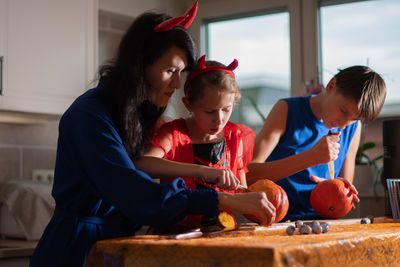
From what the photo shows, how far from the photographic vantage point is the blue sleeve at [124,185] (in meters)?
0.95

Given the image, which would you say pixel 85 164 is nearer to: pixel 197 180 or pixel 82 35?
pixel 197 180

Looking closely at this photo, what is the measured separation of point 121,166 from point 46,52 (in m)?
1.77

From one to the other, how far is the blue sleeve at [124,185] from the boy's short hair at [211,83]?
1.13 ft

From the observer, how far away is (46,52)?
2.57 m

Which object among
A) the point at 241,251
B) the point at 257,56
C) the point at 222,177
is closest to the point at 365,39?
the point at 257,56

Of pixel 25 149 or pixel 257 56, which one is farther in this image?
pixel 257 56

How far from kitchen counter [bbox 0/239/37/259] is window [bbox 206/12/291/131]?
1.70 metres

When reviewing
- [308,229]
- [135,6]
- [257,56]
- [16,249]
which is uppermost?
[135,6]

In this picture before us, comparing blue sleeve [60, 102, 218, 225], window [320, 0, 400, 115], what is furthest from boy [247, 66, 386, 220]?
window [320, 0, 400, 115]

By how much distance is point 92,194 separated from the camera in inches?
41.7

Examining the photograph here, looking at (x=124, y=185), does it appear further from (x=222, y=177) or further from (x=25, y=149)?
(x=25, y=149)

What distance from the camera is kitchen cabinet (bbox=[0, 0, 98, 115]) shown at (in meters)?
2.40

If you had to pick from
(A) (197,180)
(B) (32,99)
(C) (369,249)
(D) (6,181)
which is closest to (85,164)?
(A) (197,180)

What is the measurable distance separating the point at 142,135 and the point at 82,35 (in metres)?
1.67
